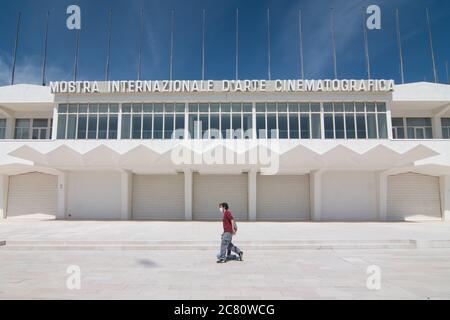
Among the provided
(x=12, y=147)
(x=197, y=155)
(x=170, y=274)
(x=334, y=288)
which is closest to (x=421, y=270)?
(x=334, y=288)

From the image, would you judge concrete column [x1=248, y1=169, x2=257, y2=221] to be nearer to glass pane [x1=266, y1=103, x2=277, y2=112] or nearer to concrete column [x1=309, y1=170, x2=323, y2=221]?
concrete column [x1=309, y1=170, x2=323, y2=221]

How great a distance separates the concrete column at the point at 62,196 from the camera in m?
23.1

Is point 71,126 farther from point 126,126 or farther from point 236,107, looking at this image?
point 236,107

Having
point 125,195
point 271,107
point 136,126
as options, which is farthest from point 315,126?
point 125,195

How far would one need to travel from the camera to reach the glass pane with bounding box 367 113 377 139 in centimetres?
2466

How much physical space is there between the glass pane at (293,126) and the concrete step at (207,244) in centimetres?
1354

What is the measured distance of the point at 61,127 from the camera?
25000mm

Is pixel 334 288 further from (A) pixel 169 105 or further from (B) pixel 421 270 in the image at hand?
(A) pixel 169 105

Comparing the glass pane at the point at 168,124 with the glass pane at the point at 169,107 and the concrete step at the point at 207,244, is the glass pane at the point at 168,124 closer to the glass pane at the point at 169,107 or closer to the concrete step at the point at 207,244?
the glass pane at the point at 169,107

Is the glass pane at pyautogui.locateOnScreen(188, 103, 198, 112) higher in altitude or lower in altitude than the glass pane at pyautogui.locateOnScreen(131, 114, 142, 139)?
higher

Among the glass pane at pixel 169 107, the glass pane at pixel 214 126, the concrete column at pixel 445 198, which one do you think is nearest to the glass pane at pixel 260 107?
the glass pane at pixel 214 126

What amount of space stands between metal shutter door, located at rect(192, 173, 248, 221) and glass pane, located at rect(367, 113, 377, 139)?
9815 mm

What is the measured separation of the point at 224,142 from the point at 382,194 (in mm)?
11542

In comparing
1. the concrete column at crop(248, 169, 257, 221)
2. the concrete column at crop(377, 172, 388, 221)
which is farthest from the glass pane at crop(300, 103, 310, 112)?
the concrete column at crop(377, 172, 388, 221)
